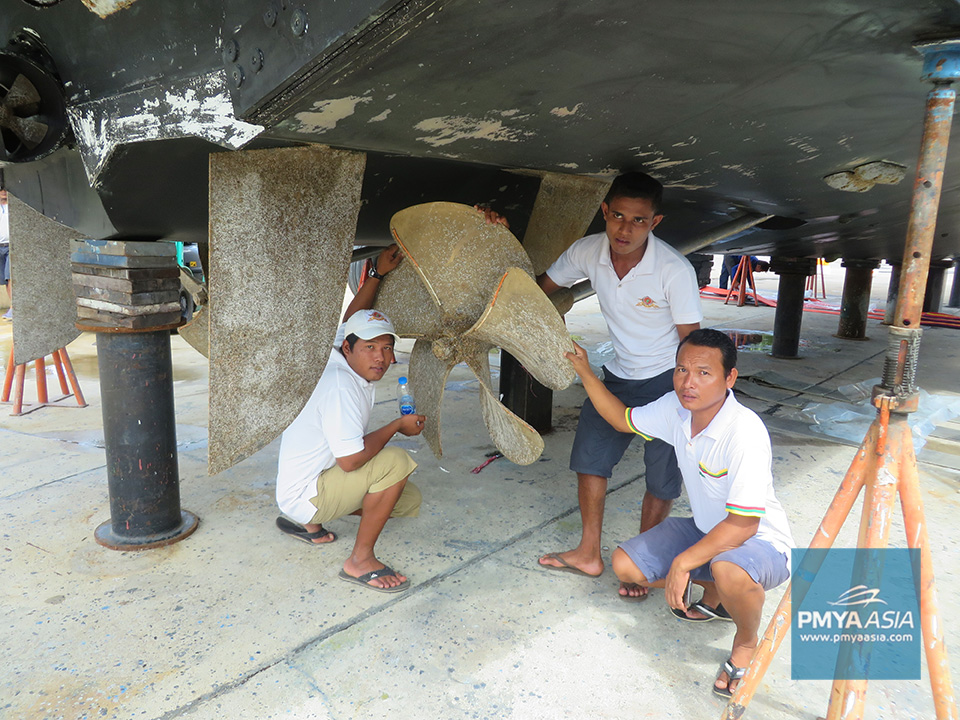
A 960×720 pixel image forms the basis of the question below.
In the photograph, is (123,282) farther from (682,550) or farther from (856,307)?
(856,307)

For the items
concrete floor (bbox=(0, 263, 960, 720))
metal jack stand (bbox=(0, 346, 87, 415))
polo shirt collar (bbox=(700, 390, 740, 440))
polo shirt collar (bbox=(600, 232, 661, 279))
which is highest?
polo shirt collar (bbox=(600, 232, 661, 279))

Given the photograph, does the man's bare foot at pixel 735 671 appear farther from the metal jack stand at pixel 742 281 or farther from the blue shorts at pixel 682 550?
the metal jack stand at pixel 742 281

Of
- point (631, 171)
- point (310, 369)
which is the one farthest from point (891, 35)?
point (310, 369)

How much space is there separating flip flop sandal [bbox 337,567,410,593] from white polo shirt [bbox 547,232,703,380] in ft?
4.18

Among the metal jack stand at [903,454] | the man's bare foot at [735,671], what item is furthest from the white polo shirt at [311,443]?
the metal jack stand at [903,454]

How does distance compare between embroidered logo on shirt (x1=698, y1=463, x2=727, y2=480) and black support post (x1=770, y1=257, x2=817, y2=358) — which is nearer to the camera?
embroidered logo on shirt (x1=698, y1=463, x2=727, y2=480)

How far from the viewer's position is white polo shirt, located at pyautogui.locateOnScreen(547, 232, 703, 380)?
282 cm

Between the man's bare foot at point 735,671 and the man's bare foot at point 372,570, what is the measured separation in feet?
4.03

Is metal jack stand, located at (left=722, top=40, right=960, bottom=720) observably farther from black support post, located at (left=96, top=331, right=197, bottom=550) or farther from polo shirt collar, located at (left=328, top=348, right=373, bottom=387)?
black support post, located at (left=96, top=331, right=197, bottom=550)

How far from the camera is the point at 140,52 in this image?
2066mm

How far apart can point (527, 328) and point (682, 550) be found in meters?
1.00

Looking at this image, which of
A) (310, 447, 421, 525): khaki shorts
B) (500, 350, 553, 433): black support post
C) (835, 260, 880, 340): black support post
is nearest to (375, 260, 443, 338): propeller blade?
(310, 447, 421, 525): khaki shorts

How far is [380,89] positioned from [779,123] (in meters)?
1.52

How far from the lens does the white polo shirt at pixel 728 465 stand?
87.1 inches
